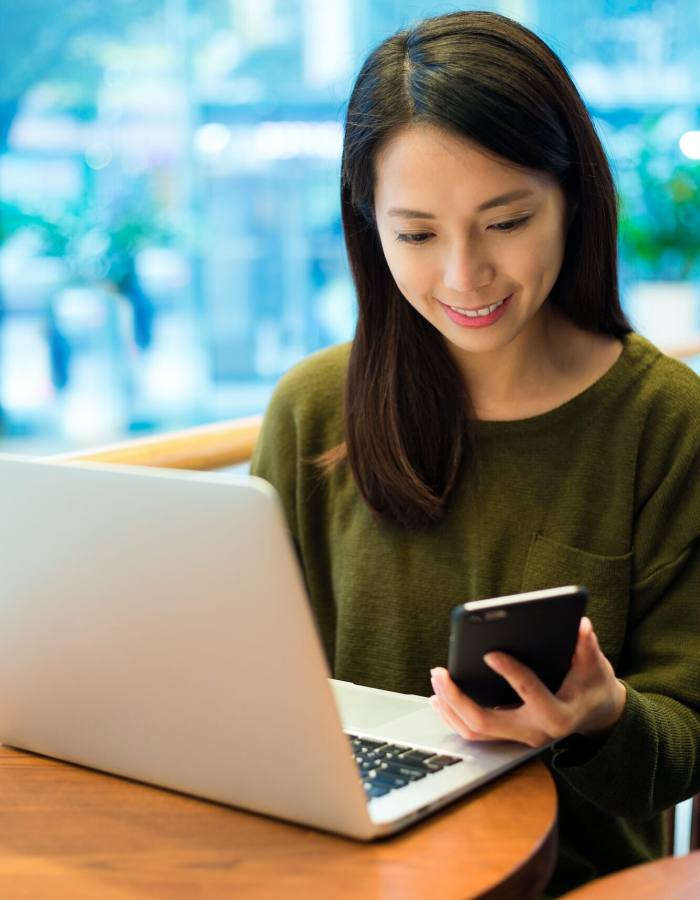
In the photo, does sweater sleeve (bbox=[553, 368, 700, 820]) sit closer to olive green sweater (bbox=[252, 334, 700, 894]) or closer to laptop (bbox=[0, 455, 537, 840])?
olive green sweater (bbox=[252, 334, 700, 894])

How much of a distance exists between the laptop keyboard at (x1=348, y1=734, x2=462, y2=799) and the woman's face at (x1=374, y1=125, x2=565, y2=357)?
0.47 meters

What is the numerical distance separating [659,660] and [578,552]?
14 cm

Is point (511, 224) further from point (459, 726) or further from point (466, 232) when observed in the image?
point (459, 726)

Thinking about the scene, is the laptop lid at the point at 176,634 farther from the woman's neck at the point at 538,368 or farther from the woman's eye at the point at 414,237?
the woman's neck at the point at 538,368

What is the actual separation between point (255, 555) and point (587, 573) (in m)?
0.59

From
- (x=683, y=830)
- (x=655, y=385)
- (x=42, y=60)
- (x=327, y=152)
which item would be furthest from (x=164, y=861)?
(x=327, y=152)

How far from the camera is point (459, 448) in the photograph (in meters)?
1.38

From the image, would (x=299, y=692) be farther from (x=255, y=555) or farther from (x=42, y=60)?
(x=42, y=60)

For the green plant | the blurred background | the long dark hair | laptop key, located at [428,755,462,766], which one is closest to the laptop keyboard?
laptop key, located at [428,755,462,766]

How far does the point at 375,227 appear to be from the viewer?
140 centimetres

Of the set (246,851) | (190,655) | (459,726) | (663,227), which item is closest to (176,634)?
(190,655)

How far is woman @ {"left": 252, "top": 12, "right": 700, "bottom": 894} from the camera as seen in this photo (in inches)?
47.2

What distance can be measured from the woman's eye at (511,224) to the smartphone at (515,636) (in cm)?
45

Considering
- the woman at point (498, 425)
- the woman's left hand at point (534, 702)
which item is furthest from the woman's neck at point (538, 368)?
the woman's left hand at point (534, 702)
